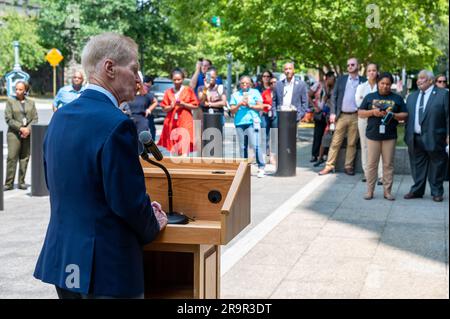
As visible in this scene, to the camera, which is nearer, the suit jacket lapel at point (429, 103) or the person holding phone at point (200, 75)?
the suit jacket lapel at point (429, 103)

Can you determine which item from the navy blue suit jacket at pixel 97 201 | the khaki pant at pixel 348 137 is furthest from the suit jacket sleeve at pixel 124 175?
the khaki pant at pixel 348 137

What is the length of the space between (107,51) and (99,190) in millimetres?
546

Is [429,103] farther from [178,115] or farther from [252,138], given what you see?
[178,115]

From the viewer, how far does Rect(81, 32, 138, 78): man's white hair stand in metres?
3.07

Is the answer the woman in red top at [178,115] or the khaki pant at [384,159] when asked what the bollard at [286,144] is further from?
the khaki pant at [384,159]

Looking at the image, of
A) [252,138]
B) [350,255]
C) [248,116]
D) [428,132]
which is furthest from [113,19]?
[350,255]

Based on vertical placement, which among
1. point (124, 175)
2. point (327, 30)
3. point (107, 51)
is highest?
point (327, 30)

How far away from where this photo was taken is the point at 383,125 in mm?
11125

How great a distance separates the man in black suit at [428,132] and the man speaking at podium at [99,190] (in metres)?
8.79

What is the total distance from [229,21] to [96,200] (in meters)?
19.8

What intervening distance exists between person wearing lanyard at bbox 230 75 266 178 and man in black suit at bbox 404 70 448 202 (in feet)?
10.3

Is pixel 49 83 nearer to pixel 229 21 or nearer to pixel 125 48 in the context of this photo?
pixel 229 21

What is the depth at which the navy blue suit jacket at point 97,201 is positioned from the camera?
2.93 metres

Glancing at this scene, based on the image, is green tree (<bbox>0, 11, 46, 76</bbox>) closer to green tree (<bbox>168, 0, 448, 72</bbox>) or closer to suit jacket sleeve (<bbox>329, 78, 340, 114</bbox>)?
green tree (<bbox>168, 0, 448, 72</bbox>)
